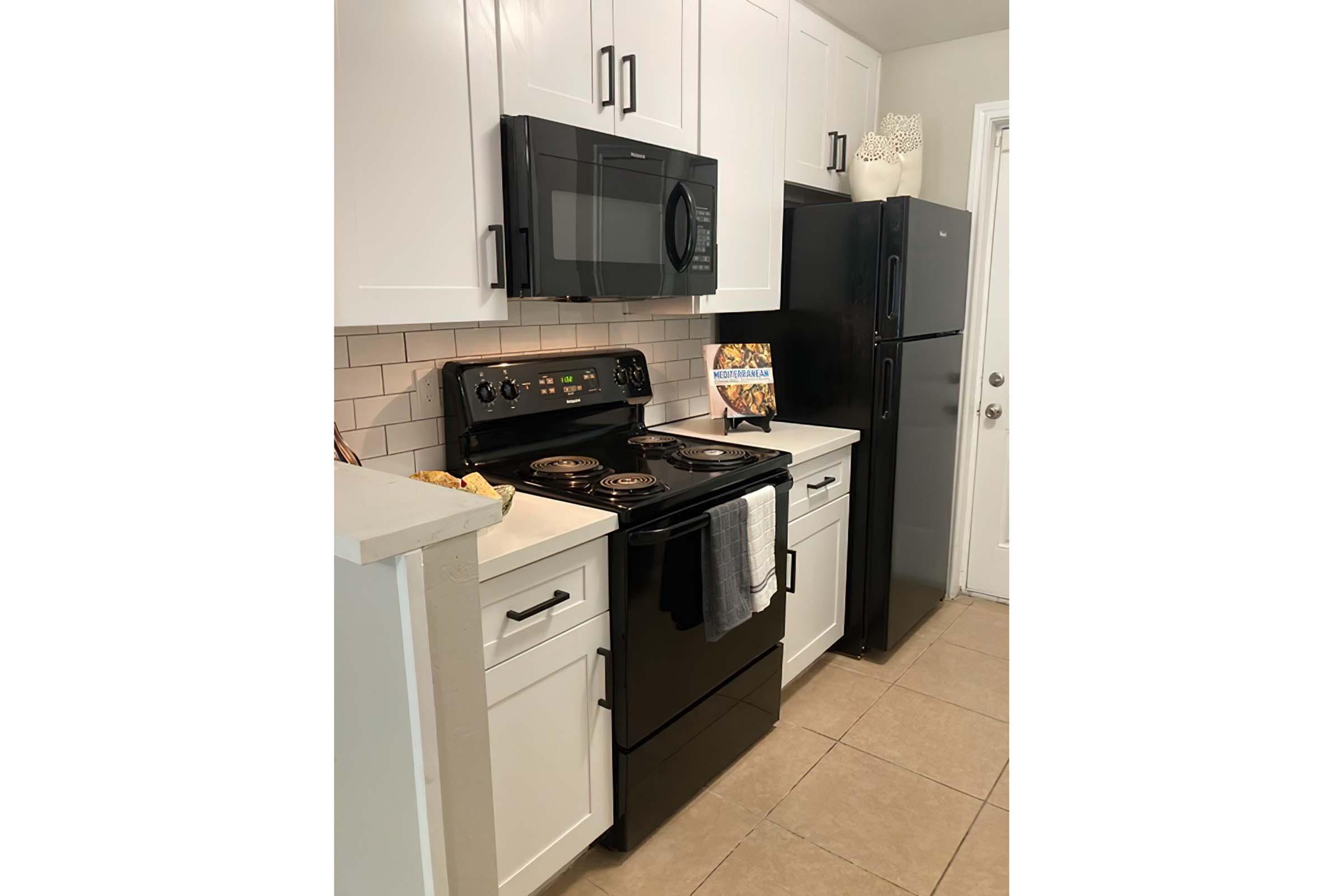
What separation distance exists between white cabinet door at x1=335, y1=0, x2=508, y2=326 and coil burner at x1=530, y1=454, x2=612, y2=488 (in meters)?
0.42

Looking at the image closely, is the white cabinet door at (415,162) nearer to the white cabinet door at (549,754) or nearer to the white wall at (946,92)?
the white cabinet door at (549,754)

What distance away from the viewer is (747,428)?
268 centimetres

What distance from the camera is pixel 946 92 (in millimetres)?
3094

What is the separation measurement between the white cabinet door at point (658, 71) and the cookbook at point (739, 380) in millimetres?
667

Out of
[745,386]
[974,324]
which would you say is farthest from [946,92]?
[745,386]

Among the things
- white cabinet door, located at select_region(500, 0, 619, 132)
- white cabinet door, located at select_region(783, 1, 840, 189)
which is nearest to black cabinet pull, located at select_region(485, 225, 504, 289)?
white cabinet door, located at select_region(500, 0, 619, 132)

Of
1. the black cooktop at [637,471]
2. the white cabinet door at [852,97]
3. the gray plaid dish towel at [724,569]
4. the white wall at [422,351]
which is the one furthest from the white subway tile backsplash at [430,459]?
the white cabinet door at [852,97]

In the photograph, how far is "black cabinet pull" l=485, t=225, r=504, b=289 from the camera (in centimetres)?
173

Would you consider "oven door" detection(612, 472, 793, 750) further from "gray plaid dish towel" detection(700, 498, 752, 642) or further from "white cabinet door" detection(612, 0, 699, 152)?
"white cabinet door" detection(612, 0, 699, 152)

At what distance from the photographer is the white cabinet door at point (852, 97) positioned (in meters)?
2.92

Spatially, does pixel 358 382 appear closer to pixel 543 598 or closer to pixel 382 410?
pixel 382 410

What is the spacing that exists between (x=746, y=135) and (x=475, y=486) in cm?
146
